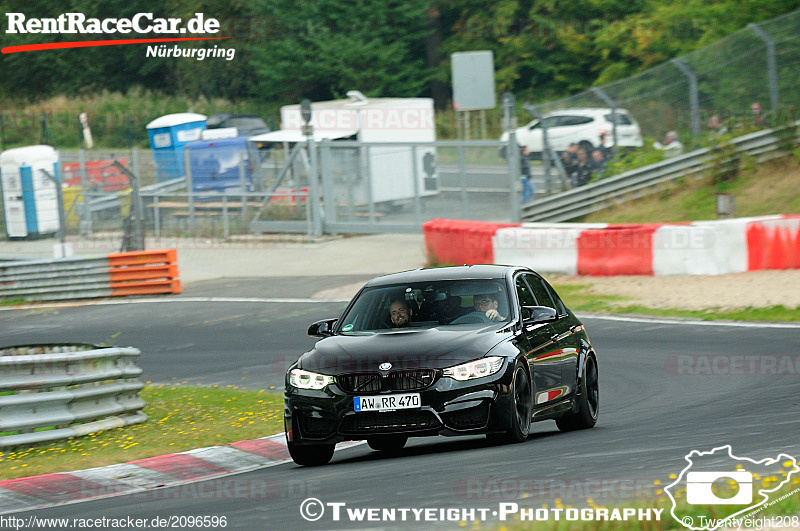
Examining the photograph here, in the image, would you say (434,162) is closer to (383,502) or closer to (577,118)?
(577,118)

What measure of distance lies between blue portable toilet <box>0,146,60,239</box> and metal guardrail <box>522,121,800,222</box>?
1305 cm

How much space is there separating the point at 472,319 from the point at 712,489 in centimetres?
358

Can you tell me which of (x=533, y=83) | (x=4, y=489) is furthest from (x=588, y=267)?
(x=533, y=83)

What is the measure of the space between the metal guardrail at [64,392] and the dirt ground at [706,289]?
9.56 m

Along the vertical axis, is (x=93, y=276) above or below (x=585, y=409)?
below

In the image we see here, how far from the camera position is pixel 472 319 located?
9570 millimetres

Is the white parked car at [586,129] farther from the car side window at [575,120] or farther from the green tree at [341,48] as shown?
the green tree at [341,48]

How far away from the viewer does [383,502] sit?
→ 22.6ft

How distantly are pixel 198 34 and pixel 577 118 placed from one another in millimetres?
41760

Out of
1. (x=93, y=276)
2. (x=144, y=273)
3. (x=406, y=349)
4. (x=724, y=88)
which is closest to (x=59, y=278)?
(x=93, y=276)

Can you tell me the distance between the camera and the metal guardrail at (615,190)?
28250mm

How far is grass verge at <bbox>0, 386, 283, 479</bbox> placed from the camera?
9641 mm

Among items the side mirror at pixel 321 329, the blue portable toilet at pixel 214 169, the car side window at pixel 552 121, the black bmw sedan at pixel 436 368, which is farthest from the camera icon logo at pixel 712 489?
the blue portable toilet at pixel 214 169

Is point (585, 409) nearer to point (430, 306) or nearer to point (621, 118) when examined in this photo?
point (430, 306)
